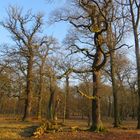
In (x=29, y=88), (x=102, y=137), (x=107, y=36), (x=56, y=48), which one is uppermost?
(x=56, y=48)

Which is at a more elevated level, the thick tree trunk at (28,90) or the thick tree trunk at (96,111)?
the thick tree trunk at (28,90)

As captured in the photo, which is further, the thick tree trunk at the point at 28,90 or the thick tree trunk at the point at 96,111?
the thick tree trunk at the point at 28,90

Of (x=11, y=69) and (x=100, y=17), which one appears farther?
(x=11, y=69)

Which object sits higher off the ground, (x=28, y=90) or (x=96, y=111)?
(x=28, y=90)

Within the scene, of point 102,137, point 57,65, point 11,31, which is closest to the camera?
point 102,137

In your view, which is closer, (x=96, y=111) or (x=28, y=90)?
(x=96, y=111)

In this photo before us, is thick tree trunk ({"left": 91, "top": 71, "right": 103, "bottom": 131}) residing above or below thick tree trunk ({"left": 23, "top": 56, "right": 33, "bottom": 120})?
below

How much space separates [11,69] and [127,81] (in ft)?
99.2

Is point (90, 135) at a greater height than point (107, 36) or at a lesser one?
lesser

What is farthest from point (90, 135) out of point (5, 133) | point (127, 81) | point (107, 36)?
point (127, 81)

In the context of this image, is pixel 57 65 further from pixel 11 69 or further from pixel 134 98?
pixel 134 98

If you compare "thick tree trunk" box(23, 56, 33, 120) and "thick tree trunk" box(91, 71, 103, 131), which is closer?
"thick tree trunk" box(91, 71, 103, 131)

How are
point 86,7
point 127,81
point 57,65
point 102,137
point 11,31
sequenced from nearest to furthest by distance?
point 102,137
point 86,7
point 11,31
point 57,65
point 127,81

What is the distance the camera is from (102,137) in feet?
74.1
